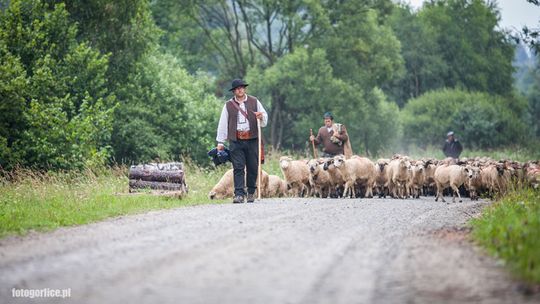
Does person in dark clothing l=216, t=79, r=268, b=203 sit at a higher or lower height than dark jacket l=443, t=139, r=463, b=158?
higher

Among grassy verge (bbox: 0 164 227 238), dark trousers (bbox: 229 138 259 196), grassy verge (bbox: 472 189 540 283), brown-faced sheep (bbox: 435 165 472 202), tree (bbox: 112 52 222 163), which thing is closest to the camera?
grassy verge (bbox: 472 189 540 283)

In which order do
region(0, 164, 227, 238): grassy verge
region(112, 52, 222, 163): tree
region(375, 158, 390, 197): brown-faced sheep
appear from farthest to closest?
1. region(112, 52, 222, 163): tree
2. region(375, 158, 390, 197): brown-faced sheep
3. region(0, 164, 227, 238): grassy verge

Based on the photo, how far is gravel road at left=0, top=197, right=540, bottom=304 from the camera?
648 cm

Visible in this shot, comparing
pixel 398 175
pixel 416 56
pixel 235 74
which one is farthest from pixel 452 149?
pixel 416 56

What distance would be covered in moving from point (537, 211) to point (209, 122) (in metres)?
25.4

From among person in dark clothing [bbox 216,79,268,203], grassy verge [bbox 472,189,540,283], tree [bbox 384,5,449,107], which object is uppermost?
A: tree [bbox 384,5,449,107]

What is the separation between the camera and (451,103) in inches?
2734

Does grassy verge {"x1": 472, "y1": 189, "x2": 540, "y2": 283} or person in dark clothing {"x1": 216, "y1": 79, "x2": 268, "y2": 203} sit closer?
grassy verge {"x1": 472, "y1": 189, "x2": 540, "y2": 283}

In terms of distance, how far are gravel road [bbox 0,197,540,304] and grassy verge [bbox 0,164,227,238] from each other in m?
1.09

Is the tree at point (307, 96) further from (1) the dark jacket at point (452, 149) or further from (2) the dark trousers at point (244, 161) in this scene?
(2) the dark trousers at point (244, 161)

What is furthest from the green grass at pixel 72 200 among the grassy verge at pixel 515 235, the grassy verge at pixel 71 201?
the grassy verge at pixel 515 235

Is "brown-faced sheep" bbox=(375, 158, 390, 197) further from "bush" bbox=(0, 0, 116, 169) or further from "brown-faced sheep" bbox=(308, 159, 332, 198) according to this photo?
"bush" bbox=(0, 0, 116, 169)

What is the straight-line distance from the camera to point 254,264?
7.62m

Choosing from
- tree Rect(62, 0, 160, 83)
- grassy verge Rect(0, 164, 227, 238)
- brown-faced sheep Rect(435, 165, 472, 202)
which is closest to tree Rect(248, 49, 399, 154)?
tree Rect(62, 0, 160, 83)
